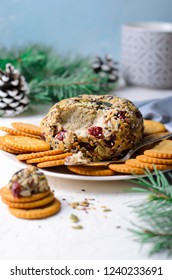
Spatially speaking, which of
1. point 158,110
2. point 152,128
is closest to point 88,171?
point 152,128

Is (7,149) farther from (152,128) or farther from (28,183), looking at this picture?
(152,128)

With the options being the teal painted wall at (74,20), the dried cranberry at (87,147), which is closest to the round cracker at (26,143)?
the dried cranberry at (87,147)

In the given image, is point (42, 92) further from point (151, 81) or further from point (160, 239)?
point (160, 239)

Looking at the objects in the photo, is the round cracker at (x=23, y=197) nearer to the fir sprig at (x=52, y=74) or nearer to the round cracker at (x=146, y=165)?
the round cracker at (x=146, y=165)

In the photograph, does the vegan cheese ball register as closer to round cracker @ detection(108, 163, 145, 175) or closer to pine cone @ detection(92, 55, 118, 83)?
round cracker @ detection(108, 163, 145, 175)

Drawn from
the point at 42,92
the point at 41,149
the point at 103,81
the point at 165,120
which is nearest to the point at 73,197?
the point at 41,149

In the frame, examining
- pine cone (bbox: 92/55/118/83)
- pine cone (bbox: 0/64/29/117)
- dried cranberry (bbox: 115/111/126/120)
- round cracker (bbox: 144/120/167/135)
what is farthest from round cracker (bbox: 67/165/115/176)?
pine cone (bbox: 92/55/118/83)
